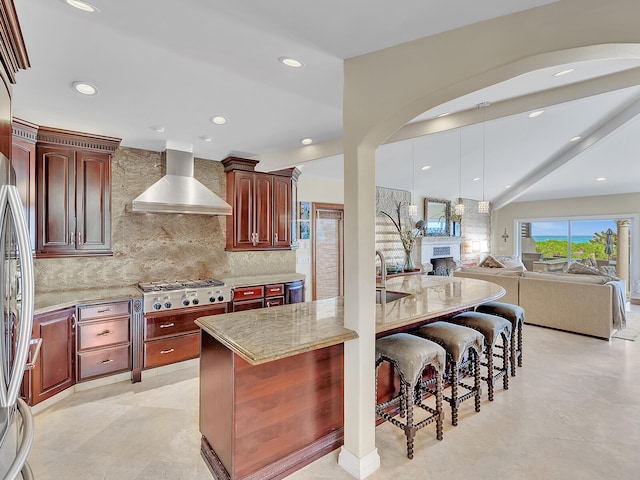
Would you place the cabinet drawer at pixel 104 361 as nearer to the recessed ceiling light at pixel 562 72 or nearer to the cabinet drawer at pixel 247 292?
the cabinet drawer at pixel 247 292

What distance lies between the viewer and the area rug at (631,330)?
15.1 feet

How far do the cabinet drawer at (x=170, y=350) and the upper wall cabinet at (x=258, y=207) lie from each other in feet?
4.14

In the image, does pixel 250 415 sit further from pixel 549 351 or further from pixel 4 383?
pixel 549 351

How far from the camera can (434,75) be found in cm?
166

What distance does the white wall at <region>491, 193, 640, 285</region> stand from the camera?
24.7 ft

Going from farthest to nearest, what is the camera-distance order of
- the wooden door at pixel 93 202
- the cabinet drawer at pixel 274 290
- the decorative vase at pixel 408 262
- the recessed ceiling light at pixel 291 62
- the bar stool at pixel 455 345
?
1. the decorative vase at pixel 408 262
2. the cabinet drawer at pixel 274 290
3. the wooden door at pixel 93 202
4. the bar stool at pixel 455 345
5. the recessed ceiling light at pixel 291 62

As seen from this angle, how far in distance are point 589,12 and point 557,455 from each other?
2.55 metres

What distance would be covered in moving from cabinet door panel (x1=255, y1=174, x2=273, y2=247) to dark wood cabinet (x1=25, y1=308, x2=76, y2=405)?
86.7 inches

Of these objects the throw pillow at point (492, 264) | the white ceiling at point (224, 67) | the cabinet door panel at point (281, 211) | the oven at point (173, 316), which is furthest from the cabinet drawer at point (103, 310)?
the throw pillow at point (492, 264)

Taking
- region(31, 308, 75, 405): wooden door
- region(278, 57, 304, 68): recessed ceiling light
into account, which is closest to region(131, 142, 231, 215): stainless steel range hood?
region(31, 308, 75, 405): wooden door

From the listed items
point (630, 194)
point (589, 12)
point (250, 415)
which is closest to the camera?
point (589, 12)

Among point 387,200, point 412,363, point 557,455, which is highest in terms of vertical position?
point 387,200

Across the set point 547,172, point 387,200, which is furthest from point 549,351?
point 547,172

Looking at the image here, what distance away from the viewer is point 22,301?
944mm
